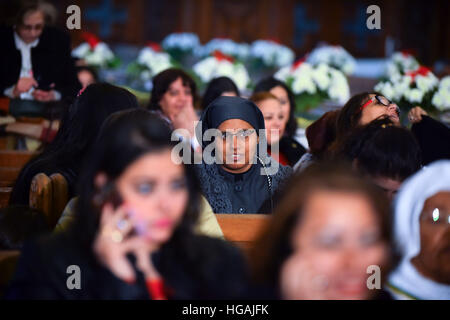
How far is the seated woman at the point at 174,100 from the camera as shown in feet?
20.1

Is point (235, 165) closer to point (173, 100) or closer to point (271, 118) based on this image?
point (271, 118)

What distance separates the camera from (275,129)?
538 centimetres

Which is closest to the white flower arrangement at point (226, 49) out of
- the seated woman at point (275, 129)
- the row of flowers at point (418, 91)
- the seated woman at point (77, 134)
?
the row of flowers at point (418, 91)

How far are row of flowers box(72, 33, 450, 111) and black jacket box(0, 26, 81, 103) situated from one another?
6.51 ft

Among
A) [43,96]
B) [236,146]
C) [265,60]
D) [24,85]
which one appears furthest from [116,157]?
[265,60]

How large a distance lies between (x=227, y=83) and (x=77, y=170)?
2.93 meters

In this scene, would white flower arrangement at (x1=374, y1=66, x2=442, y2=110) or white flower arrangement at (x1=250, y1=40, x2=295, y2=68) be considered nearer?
white flower arrangement at (x1=374, y1=66, x2=442, y2=110)

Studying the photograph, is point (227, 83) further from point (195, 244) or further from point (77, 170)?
point (195, 244)

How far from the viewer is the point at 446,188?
2.38m

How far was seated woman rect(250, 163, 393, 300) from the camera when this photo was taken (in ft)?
6.03

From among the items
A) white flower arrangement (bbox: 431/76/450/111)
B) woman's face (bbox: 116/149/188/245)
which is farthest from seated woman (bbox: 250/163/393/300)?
white flower arrangement (bbox: 431/76/450/111)

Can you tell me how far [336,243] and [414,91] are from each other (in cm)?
480

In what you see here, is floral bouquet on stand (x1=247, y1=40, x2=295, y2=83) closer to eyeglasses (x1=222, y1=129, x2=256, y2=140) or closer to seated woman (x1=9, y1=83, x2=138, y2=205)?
eyeglasses (x1=222, y1=129, x2=256, y2=140)
